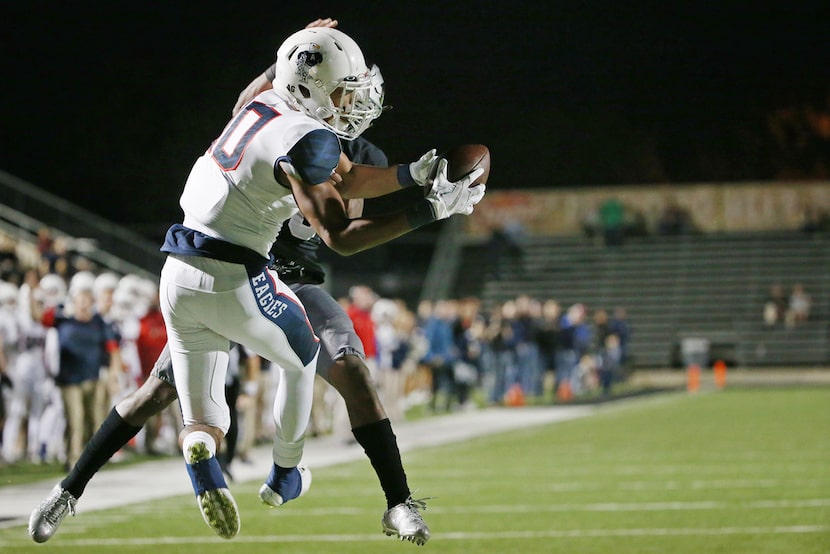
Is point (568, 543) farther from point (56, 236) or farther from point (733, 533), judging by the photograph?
point (56, 236)

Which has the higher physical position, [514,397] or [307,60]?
[307,60]

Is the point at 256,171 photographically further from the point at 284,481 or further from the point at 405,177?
the point at 284,481

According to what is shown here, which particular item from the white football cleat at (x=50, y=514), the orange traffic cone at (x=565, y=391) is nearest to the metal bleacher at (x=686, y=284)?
the orange traffic cone at (x=565, y=391)

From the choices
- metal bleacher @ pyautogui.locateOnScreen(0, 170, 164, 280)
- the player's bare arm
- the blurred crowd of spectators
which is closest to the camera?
the player's bare arm

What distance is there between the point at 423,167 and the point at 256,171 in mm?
609

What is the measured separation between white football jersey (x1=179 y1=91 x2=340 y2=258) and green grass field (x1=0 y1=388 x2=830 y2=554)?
93.2 inches

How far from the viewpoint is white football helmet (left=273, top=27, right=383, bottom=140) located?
17.2ft

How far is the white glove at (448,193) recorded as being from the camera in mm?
4930

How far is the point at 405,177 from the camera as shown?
5.16 m

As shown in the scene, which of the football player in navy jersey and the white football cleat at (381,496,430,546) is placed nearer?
the football player in navy jersey

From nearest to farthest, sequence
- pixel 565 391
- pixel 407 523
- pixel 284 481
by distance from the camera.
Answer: pixel 407 523, pixel 284 481, pixel 565 391

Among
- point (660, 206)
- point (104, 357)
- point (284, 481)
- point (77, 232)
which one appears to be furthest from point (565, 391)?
point (284, 481)

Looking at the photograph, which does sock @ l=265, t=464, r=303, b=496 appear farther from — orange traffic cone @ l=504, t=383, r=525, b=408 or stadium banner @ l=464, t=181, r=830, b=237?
stadium banner @ l=464, t=181, r=830, b=237


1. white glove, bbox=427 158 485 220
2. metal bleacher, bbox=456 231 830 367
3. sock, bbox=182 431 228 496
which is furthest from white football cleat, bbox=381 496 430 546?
metal bleacher, bbox=456 231 830 367
